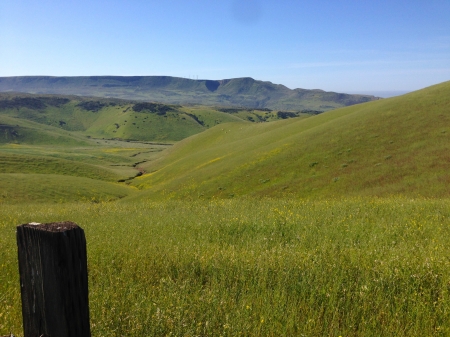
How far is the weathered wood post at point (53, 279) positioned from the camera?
2.96 m

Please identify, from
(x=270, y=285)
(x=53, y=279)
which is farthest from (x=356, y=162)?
(x=53, y=279)

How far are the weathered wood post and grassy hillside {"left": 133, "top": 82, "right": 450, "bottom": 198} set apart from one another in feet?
88.5

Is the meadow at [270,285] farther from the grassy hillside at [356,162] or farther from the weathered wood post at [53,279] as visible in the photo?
the grassy hillside at [356,162]

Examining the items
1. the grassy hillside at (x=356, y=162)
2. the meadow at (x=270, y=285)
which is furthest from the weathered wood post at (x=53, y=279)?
the grassy hillside at (x=356, y=162)

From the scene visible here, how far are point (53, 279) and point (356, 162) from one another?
37.1m

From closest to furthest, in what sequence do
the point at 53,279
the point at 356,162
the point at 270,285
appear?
1. the point at 53,279
2. the point at 270,285
3. the point at 356,162

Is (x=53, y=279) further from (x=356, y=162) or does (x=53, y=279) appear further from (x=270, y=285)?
(x=356, y=162)

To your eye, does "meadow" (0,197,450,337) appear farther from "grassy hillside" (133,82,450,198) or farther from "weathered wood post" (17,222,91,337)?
"grassy hillside" (133,82,450,198)

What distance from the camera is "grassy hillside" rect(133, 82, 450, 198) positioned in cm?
2981

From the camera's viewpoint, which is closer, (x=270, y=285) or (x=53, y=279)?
(x=53, y=279)

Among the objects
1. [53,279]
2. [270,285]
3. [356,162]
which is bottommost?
[356,162]

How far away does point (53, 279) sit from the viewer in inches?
118

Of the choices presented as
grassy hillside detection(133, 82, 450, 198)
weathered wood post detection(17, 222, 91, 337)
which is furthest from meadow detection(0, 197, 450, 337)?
grassy hillside detection(133, 82, 450, 198)

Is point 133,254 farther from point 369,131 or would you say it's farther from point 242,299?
point 369,131
